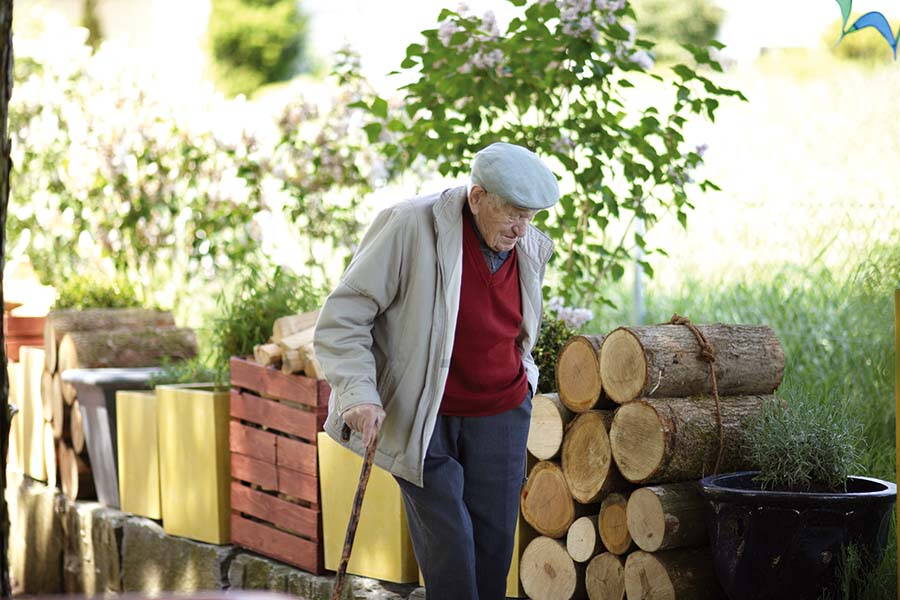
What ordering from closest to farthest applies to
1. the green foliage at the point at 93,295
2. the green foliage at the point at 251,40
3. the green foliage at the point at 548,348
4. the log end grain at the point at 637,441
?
the log end grain at the point at 637,441, the green foliage at the point at 548,348, the green foliage at the point at 93,295, the green foliage at the point at 251,40

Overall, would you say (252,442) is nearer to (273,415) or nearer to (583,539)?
(273,415)

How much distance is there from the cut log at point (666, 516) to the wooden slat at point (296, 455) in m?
1.29

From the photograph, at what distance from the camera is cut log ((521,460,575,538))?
3.62 metres

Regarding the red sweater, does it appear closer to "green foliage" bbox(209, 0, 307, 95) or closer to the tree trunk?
the tree trunk

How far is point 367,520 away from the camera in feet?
13.4

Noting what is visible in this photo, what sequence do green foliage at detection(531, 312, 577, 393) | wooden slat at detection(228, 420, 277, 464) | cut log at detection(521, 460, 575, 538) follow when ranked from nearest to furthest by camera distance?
cut log at detection(521, 460, 575, 538), green foliage at detection(531, 312, 577, 393), wooden slat at detection(228, 420, 277, 464)

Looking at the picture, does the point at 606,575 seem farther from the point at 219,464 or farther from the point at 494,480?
the point at 219,464

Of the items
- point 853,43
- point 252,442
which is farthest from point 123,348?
point 853,43

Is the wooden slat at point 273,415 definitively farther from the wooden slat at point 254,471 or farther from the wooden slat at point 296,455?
the wooden slat at point 254,471

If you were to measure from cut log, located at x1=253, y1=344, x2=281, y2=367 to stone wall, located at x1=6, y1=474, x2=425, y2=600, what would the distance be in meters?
0.75

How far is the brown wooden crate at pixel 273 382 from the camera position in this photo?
13.7ft

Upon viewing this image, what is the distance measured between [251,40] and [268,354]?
16.4 m

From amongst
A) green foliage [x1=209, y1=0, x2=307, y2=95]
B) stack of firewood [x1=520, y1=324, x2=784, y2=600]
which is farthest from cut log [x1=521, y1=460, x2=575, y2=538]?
green foliage [x1=209, y1=0, x2=307, y2=95]

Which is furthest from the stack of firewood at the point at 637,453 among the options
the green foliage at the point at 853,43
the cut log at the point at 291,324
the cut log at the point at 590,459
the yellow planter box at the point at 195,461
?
the green foliage at the point at 853,43
